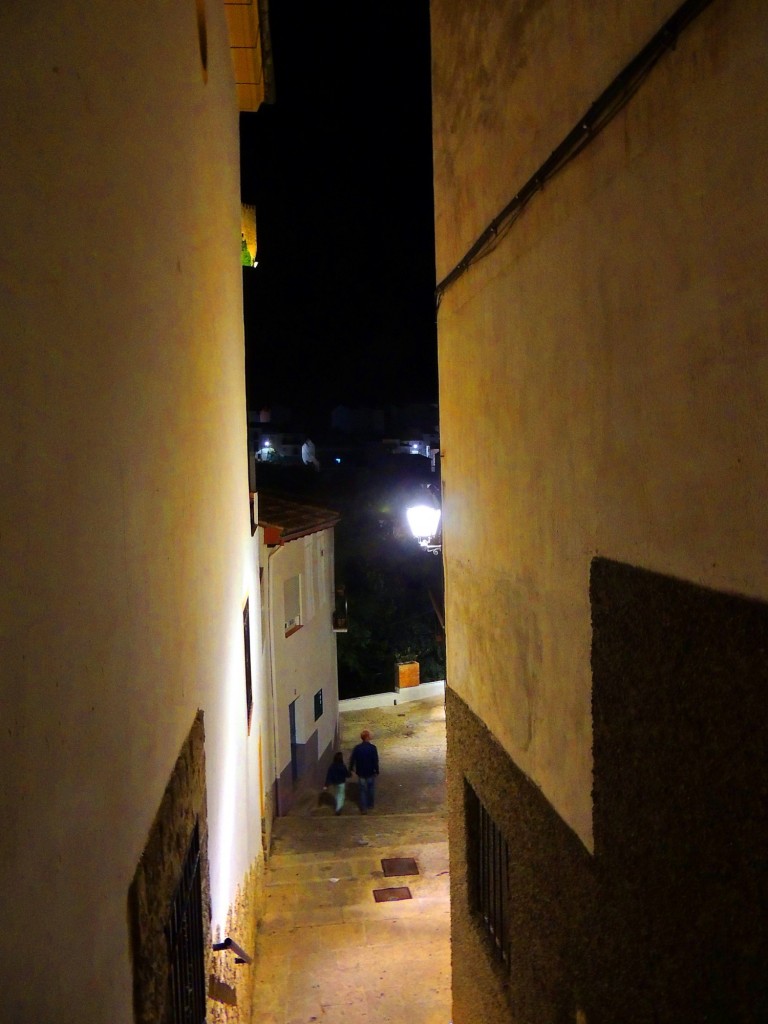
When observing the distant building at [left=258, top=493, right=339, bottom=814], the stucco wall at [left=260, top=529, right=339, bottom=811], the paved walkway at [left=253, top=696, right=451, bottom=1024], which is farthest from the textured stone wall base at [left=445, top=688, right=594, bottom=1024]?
the stucco wall at [left=260, top=529, right=339, bottom=811]

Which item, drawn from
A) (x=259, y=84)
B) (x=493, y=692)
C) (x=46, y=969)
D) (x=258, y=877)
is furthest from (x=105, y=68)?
(x=258, y=877)

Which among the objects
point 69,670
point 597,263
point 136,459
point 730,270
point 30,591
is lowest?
point 69,670

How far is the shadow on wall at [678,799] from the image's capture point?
2256mm

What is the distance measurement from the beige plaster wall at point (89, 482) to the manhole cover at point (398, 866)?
22.6 ft

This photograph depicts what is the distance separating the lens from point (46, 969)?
6.04 feet

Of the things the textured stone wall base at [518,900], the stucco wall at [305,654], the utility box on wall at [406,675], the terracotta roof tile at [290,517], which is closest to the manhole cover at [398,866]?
the stucco wall at [305,654]

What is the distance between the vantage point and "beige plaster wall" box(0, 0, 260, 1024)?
1.75 metres

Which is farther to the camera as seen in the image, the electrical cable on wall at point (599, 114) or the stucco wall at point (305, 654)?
the stucco wall at point (305, 654)

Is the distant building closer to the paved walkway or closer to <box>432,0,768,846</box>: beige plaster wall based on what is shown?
the paved walkway

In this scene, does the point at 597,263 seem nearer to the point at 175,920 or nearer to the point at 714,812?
the point at 714,812

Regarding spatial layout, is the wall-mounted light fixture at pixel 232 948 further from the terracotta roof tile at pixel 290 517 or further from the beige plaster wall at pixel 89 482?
the terracotta roof tile at pixel 290 517

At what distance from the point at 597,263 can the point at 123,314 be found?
6.78 ft

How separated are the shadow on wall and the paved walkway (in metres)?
4.89

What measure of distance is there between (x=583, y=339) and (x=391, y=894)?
8513mm
